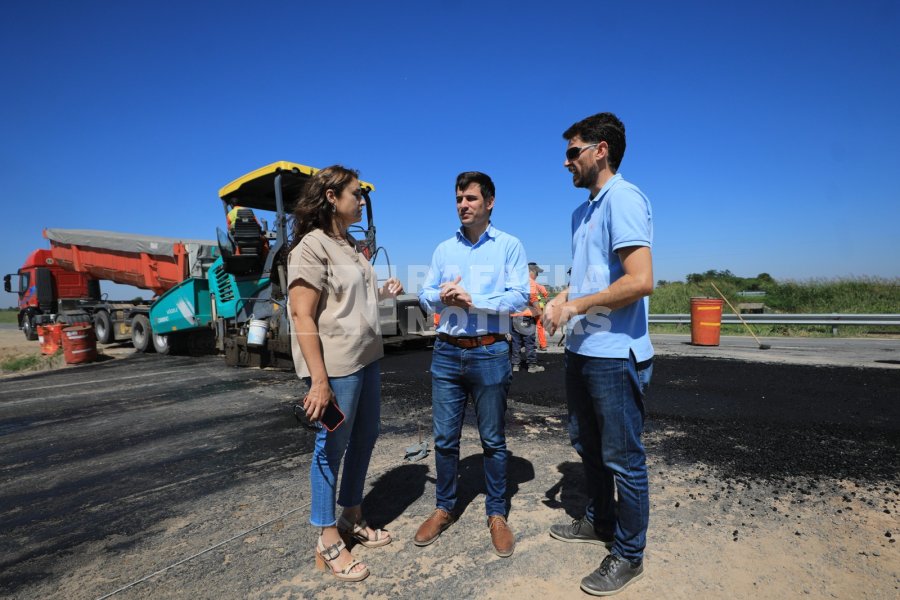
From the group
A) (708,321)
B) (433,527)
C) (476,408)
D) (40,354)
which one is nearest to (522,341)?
(708,321)

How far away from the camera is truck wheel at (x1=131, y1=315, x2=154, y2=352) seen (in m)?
12.4

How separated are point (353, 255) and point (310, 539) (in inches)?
62.6

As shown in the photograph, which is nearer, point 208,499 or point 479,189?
point 479,189

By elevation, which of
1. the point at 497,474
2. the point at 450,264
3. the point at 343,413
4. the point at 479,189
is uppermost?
the point at 479,189

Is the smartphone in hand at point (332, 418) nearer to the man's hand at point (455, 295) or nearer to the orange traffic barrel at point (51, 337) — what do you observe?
the man's hand at point (455, 295)

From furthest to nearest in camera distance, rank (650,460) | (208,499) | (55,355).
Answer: (55,355)
(650,460)
(208,499)

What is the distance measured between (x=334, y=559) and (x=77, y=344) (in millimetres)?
11731

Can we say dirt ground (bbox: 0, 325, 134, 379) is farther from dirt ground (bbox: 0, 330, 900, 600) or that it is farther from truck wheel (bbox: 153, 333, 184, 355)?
dirt ground (bbox: 0, 330, 900, 600)

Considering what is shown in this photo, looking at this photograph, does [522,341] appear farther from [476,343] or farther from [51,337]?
[51,337]

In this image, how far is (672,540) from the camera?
2516 millimetres

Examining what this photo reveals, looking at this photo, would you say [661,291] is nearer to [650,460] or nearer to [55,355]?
[650,460]

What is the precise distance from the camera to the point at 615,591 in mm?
2100

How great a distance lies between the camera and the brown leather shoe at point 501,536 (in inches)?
96.0

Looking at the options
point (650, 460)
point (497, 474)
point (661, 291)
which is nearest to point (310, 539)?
point (497, 474)
